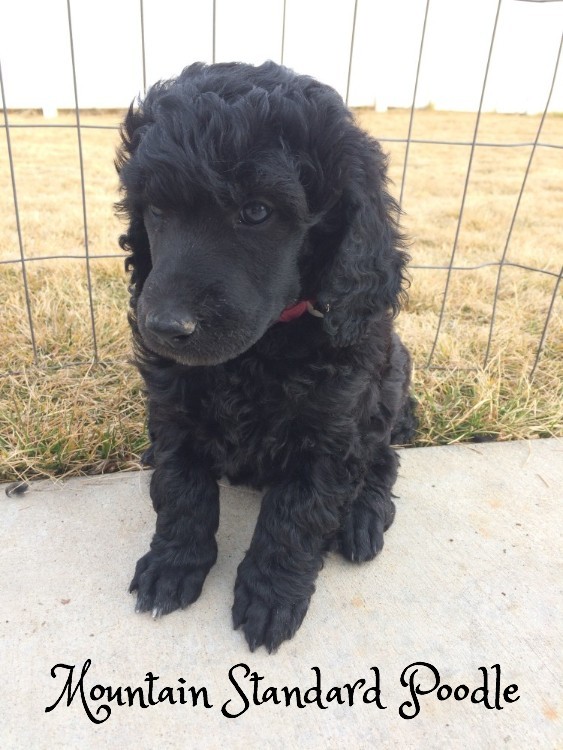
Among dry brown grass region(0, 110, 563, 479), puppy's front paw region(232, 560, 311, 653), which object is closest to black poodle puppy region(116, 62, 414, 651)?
puppy's front paw region(232, 560, 311, 653)

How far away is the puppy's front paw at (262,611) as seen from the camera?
1.66 meters

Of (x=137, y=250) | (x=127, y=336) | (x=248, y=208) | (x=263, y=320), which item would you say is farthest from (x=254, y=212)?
Answer: (x=127, y=336)

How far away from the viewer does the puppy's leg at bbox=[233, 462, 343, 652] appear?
5.67 ft

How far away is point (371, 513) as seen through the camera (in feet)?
6.66

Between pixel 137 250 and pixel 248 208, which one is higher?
pixel 248 208

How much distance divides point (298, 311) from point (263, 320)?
0.19 metres

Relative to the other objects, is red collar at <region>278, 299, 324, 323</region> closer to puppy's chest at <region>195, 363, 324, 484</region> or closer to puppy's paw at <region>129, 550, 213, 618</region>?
puppy's chest at <region>195, 363, 324, 484</region>

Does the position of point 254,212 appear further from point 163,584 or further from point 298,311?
point 163,584

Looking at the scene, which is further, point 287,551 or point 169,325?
point 287,551

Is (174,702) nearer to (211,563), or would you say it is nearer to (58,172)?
(211,563)

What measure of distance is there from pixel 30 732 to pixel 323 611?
79 centimetres

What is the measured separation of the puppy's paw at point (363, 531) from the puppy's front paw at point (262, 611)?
24 centimetres

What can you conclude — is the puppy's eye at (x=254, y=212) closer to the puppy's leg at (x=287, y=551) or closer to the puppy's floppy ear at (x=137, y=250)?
the puppy's floppy ear at (x=137, y=250)

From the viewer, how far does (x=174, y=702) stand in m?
1.51
